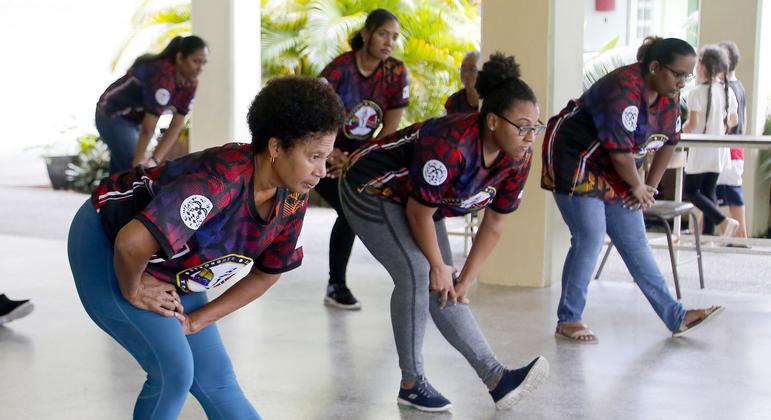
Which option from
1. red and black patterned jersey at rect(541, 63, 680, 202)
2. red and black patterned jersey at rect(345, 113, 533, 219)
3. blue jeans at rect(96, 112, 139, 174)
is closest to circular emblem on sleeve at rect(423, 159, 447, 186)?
red and black patterned jersey at rect(345, 113, 533, 219)

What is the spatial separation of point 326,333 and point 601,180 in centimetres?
146

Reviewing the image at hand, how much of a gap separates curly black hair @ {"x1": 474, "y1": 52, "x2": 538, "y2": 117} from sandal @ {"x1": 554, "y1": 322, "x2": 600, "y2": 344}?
1.70m

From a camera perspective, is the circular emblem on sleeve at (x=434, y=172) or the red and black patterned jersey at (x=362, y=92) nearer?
the circular emblem on sleeve at (x=434, y=172)

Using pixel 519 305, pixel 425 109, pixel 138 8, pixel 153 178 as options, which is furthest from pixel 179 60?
pixel 138 8

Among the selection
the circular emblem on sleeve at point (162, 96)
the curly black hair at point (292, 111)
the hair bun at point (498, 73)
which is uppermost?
the hair bun at point (498, 73)

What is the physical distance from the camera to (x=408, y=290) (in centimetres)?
360

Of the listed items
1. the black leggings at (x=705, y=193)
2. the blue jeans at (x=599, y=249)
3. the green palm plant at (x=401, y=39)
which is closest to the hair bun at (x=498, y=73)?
the blue jeans at (x=599, y=249)

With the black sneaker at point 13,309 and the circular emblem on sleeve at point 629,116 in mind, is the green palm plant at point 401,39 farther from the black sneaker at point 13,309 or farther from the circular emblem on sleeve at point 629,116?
the circular emblem on sleeve at point 629,116

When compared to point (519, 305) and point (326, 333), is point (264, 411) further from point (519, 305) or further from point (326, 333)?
point (519, 305)

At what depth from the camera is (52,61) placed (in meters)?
14.6

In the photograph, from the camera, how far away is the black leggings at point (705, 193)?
761 cm

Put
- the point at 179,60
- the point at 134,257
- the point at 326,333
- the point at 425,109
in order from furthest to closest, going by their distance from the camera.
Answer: the point at 425,109 → the point at 179,60 → the point at 326,333 → the point at 134,257

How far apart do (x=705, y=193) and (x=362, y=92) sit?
3605mm

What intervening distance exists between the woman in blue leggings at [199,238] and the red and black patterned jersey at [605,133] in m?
2.22
